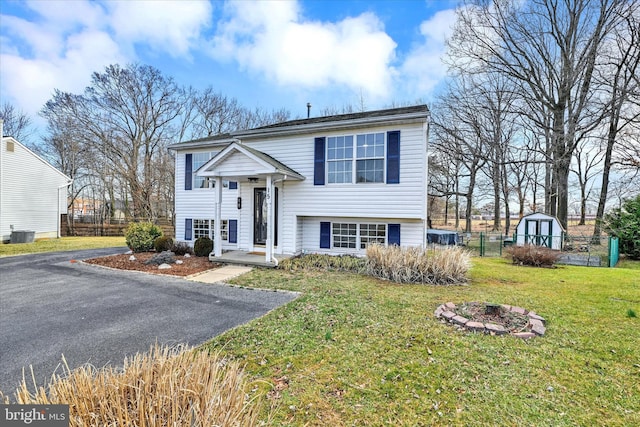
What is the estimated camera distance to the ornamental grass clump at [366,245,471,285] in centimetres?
782

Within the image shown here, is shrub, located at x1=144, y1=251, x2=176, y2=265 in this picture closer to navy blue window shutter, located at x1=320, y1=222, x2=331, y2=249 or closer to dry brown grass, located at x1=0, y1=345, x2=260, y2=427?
navy blue window shutter, located at x1=320, y1=222, x2=331, y2=249

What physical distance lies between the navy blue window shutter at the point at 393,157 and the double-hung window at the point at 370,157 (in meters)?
0.25

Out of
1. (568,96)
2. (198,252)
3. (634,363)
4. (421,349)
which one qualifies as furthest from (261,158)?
(568,96)

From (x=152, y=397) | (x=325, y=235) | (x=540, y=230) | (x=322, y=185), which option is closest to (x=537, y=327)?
(x=152, y=397)

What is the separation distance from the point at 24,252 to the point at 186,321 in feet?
46.2

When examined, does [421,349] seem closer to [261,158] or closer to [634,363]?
[634,363]

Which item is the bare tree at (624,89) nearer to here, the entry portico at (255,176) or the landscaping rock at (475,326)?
the landscaping rock at (475,326)

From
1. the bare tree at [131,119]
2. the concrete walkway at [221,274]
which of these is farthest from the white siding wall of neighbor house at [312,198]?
the bare tree at [131,119]

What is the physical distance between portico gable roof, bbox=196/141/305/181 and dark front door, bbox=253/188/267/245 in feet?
5.25

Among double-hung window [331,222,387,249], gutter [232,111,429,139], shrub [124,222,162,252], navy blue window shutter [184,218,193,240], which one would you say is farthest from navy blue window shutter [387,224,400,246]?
shrub [124,222,162,252]

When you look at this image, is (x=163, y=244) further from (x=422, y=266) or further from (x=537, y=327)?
(x=537, y=327)

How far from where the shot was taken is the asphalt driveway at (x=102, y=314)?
12.8 ft

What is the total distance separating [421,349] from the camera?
12.7 ft

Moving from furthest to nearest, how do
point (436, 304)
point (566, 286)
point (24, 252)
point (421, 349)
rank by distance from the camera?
point (24, 252)
point (566, 286)
point (436, 304)
point (421, 349)
